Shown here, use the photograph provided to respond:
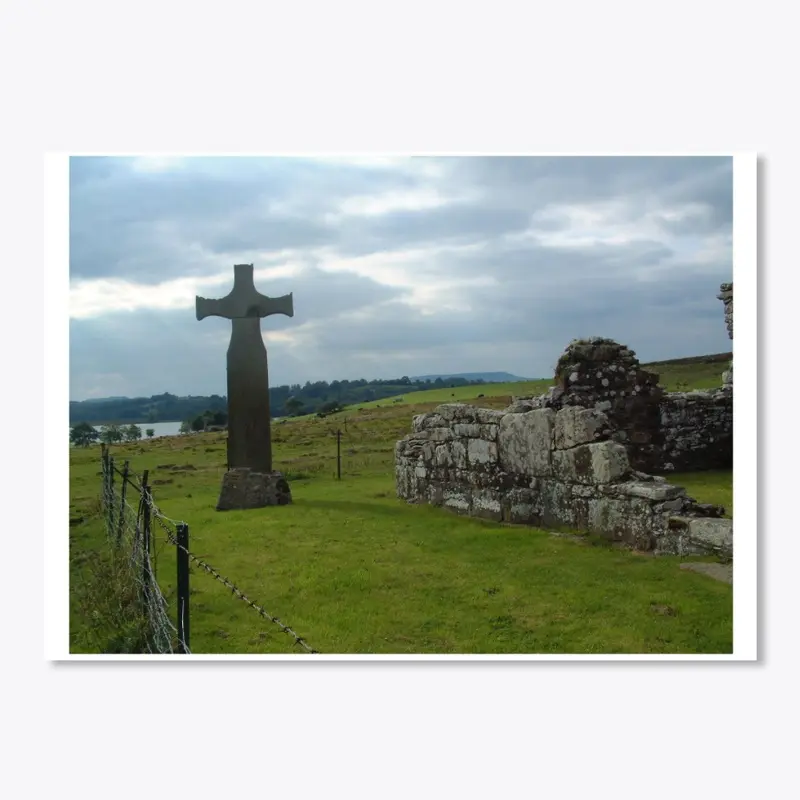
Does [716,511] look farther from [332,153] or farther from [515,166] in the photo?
[332,153]

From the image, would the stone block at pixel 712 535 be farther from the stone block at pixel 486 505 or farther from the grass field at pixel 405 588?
the stone block at pixel 486 505

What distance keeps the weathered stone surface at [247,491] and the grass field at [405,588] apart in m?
0.58

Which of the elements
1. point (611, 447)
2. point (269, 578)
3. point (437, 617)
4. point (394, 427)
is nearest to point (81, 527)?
point (269, 578)

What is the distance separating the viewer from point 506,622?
6457 mm

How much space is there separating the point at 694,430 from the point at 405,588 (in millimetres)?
8799

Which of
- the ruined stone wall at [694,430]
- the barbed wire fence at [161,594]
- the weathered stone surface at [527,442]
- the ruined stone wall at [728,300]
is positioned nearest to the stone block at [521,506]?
the weathered stone surface at [527,442]

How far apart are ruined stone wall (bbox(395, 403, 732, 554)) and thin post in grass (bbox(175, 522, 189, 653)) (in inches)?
177

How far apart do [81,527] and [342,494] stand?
16.2 feet

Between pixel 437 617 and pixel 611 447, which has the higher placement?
pixel 611 447

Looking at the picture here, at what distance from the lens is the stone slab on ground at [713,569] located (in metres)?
6.74

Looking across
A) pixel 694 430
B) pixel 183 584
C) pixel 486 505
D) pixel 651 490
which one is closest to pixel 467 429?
pixel 486 505

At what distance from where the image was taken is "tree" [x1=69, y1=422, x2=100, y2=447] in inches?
300

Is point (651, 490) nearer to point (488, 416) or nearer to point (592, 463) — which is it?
point (592, 463)
